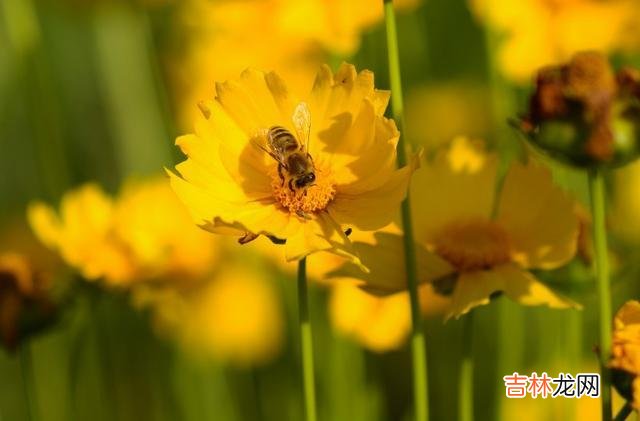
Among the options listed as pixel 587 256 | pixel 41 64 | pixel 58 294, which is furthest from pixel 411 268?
pixel 41 64

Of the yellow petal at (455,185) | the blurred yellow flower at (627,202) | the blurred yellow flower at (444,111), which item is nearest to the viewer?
the yellow petal at (455,185)

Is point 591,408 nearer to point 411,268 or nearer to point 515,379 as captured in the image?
point 515,379

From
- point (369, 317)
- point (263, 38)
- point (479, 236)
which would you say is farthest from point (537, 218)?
point (263, 38)

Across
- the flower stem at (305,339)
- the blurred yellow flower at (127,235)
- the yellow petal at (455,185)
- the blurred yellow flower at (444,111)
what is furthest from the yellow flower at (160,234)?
the blurred yellow flower at (444,111)

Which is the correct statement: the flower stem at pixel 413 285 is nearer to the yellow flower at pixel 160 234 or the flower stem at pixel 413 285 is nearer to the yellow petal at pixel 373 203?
the yellow petal at pixel 373 203

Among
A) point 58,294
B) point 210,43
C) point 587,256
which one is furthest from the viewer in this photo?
point 210,43

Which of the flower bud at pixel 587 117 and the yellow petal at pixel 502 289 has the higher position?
the flower bud at pixel 587 117
